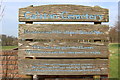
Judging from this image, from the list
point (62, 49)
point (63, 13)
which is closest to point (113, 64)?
point (62, 49)

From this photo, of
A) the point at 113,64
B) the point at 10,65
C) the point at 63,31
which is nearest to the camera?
the point at 63,31

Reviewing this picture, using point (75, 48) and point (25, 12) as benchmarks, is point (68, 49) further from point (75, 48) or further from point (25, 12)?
point (25, 12)

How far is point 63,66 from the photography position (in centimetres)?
301

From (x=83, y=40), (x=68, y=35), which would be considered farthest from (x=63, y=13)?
(x=83, y=40)

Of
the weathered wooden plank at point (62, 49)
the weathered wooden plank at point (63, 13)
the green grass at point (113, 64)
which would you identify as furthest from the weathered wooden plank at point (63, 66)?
the green grass at point (113, 64)

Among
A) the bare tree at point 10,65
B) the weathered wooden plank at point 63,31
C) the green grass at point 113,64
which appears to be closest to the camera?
the weathered wooden plank at point 63,31

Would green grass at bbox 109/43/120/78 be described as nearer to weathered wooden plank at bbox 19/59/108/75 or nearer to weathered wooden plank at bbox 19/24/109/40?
weathered wooden plank at bbox 19/59/108/75

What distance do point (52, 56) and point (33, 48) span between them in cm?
42

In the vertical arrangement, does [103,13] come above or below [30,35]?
above

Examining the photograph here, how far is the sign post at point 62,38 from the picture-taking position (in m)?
2.94

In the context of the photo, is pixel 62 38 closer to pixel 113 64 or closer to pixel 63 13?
pixel 63 13

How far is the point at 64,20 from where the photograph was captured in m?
2.94

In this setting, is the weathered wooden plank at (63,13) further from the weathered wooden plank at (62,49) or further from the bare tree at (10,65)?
the bare tree at (10,65)

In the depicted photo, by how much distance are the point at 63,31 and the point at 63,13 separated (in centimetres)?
37
